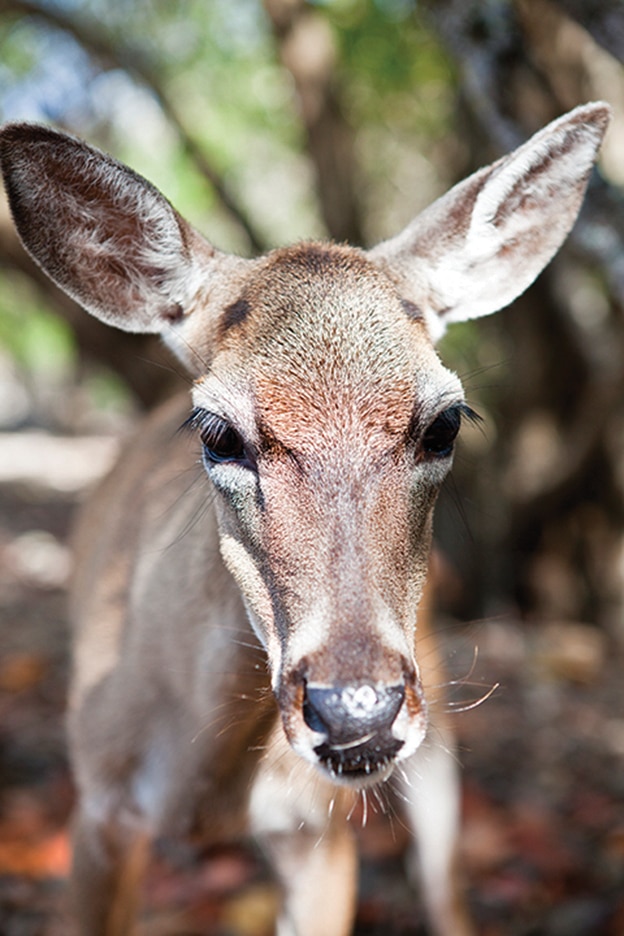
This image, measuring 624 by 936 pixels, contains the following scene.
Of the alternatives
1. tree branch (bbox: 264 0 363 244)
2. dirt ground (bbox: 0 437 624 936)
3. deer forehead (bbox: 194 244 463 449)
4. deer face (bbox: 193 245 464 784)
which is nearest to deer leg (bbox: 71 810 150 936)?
dirt ground (bbox: 0 437 624 936)

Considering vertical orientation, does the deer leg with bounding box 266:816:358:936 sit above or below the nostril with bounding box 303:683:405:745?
below

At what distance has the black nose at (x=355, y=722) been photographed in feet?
7.11

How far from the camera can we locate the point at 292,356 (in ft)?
8.73

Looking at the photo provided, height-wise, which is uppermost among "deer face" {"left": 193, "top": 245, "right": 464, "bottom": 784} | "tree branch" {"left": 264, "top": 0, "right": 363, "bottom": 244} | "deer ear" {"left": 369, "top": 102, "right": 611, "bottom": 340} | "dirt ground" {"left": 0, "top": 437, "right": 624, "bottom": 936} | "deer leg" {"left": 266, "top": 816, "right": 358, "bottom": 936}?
"tree branch" {"left": 264, "top": 0, "right": 363, "bottom": 244}

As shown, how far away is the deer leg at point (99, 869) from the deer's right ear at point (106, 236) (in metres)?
1.90

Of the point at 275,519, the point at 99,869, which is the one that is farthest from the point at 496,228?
the point at 99,869

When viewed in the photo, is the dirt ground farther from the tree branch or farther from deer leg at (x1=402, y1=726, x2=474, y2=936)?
the tree branch

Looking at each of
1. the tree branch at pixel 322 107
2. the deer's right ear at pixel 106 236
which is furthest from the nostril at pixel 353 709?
the tree branch at pixel 322 107

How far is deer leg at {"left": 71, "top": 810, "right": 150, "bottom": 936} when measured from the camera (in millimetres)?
3629

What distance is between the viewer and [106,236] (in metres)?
3.23

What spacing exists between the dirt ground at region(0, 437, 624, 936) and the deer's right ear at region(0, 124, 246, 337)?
1.69 m

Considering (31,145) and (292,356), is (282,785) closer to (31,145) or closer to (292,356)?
(292,356)

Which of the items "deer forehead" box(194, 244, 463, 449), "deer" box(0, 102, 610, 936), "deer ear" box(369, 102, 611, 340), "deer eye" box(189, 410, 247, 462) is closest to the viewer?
"deer" box(0, 102, 610, 936)

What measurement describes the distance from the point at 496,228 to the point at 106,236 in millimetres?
1350
